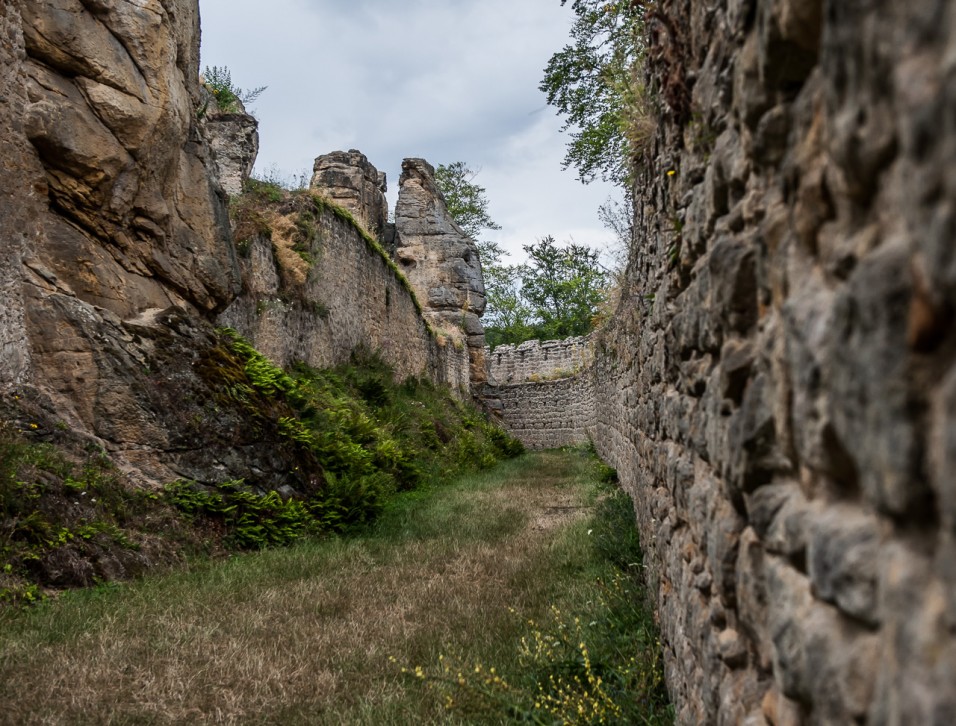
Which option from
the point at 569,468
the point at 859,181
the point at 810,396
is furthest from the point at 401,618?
the point at 569,468

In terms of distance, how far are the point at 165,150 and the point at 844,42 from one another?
8916 millimetres

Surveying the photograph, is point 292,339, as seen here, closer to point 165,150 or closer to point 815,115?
point 165,150

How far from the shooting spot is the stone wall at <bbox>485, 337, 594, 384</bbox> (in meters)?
26.8

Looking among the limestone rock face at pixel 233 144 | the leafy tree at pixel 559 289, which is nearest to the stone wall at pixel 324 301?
the limestone rock face at pixel 233 144

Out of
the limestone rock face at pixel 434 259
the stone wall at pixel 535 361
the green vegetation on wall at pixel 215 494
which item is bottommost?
the green vegetation on wall at pixel 215 494

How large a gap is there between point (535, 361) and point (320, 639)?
2336cm

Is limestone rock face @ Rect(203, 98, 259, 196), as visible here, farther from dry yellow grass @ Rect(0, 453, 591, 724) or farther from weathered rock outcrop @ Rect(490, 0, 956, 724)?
weathered rock outcrop @ Rect(490, 0, 956, 724)

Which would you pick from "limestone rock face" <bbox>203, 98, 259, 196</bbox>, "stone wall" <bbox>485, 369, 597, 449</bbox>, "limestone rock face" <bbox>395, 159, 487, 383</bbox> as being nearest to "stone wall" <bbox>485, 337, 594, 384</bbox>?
"stone wall" <bbox>485, 369, 597, 449</bbox>

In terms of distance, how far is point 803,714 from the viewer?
139 cm

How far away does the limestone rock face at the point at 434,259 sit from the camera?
24.1 meters

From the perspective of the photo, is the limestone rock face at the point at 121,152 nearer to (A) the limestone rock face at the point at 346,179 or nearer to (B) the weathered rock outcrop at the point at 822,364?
(B) the weathered rock outcrop at the point at 822,364

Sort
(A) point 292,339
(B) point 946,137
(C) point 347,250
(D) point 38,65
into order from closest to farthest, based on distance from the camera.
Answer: (B) point 946,137 < (D) point 38,65 < (A) point 292,339 < (C) point 347,250

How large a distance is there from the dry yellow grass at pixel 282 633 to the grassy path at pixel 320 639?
1 cm

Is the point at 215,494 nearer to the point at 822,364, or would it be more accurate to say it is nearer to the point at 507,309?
the point at 822,364
